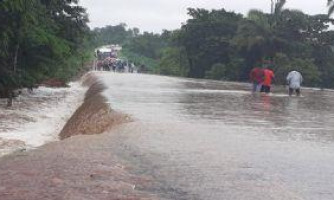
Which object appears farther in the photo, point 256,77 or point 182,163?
point 256,77

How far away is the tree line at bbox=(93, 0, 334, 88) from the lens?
5116 centimetres

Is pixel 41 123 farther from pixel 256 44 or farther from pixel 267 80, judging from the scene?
pixel 256 44

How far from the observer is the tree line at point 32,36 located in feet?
71.3

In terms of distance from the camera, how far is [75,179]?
7723 millimetres

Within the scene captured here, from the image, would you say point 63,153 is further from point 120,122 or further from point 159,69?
point 159,69

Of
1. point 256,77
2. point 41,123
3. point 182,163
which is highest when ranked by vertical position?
point 256,77

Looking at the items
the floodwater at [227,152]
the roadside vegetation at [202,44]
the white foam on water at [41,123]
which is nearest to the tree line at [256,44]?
the roadside vegetation at [202,44]

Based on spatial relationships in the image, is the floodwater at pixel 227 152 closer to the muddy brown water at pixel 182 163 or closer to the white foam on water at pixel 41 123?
the muddy brown water at pixel 182 163

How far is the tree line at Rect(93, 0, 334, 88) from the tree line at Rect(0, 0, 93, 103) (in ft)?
64.6

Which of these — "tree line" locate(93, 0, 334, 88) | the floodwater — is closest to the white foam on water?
the floodwater

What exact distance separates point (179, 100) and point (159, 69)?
57.5 meters

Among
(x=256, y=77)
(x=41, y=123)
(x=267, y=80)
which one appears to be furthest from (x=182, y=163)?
(x=256, y=77)

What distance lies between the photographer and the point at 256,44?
5194cm

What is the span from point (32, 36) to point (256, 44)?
3085cm
